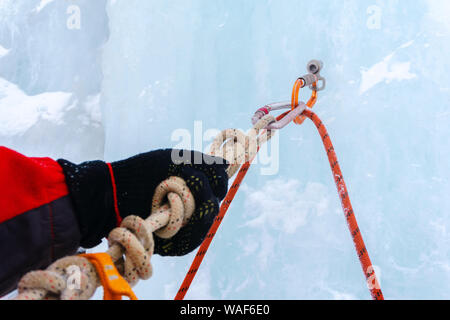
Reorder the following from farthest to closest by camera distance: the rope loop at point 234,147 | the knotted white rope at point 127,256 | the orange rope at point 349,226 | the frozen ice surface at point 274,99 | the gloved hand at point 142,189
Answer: the frozen ice surface at point 274,99 → the orange rope at point 349,226 → the rope loop at point 234,147 → the gloved hand at point 142,189 → the knotted white rope at point 127,256

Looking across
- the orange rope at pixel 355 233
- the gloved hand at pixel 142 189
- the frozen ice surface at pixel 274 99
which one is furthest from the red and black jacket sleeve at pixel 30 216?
the frozen ice surface at pixel 274 99

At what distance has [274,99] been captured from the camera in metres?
4.94

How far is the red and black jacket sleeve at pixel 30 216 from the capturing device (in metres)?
0.31

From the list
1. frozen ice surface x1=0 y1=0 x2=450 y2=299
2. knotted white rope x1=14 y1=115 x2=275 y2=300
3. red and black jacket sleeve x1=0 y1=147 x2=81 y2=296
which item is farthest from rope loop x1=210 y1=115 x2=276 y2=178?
frozen ice surface x1=0 y1=0 x2=450 y2=299

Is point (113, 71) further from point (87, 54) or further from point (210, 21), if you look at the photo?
point (210, 21)

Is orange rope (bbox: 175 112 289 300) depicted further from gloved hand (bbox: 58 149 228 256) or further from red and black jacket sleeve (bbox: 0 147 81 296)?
red and black jacket sleeve (bbox: 0 147 81 296)

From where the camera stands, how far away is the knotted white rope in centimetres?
26

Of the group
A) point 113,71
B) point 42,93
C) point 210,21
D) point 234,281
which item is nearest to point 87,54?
point 113,71

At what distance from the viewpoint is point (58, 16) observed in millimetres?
4398

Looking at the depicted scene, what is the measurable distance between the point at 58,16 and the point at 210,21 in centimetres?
191

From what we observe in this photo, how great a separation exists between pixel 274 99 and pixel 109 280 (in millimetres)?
4824

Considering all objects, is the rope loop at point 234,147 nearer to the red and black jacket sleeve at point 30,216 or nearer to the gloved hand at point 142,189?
the gloved hand at point 142,189

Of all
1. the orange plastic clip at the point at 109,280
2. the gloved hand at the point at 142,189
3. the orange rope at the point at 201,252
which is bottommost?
the orange rope at the point at 201,252

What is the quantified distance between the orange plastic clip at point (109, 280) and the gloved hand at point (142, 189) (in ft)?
0.30
